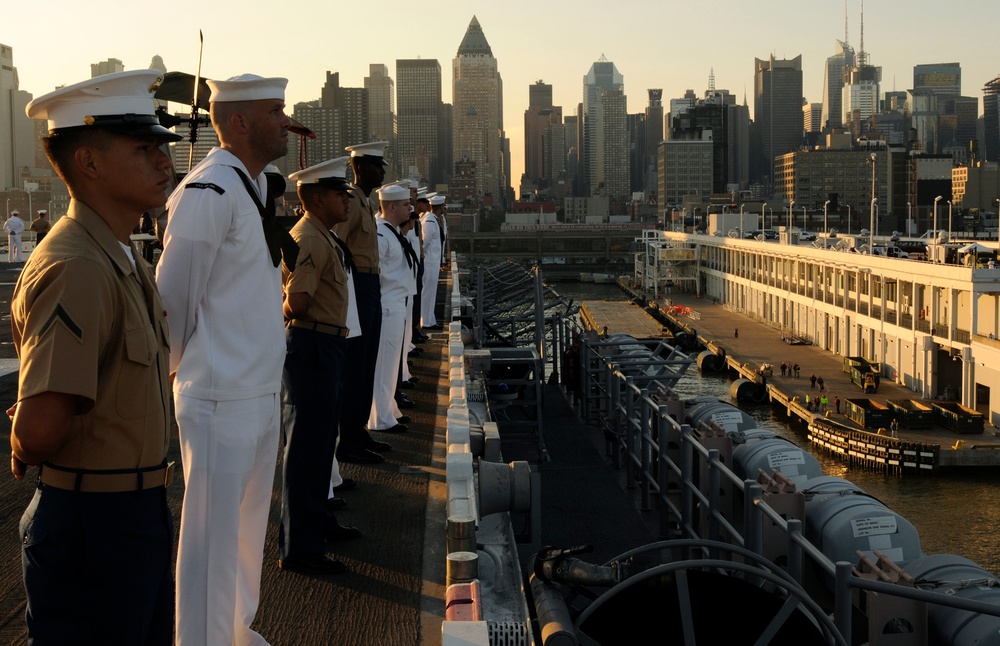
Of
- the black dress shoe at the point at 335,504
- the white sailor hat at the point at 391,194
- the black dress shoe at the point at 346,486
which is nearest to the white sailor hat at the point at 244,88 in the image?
the black dress shoe at the point at 335,504

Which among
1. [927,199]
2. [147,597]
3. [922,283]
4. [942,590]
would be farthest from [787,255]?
[927,199]

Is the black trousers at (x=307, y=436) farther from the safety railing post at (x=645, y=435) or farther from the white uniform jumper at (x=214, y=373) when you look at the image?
the safety railing post at (x=645, y=435)

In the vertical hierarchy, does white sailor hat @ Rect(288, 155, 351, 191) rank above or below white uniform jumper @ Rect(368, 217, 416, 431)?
above

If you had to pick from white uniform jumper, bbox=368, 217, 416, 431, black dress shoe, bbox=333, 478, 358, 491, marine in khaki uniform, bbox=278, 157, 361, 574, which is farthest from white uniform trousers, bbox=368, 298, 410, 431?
marine in khaki uniform, bbox=278, 157, 361, 574

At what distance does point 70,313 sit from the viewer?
291cm

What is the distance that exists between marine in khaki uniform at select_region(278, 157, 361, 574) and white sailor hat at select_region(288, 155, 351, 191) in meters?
0.30

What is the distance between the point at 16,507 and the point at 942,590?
19.9 feet

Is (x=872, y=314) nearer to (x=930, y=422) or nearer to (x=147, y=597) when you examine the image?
(x=930, y=422)

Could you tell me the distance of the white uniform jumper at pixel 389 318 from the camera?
8648 millimetres

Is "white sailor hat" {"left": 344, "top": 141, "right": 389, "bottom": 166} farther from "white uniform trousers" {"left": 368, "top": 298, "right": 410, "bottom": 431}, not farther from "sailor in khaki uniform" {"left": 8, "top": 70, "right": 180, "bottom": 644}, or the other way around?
Answer: "sailor in khaki uniform" {"left": 8, "top": 70, "right": 180, "bottom": 644}

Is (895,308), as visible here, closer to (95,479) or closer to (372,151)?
(372,151)

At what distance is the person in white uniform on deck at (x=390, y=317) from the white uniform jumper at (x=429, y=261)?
6.59m

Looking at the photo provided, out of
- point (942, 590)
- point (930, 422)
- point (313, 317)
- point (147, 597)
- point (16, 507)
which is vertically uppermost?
point (313, 317)

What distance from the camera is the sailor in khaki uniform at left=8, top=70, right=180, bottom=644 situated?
115 inches
